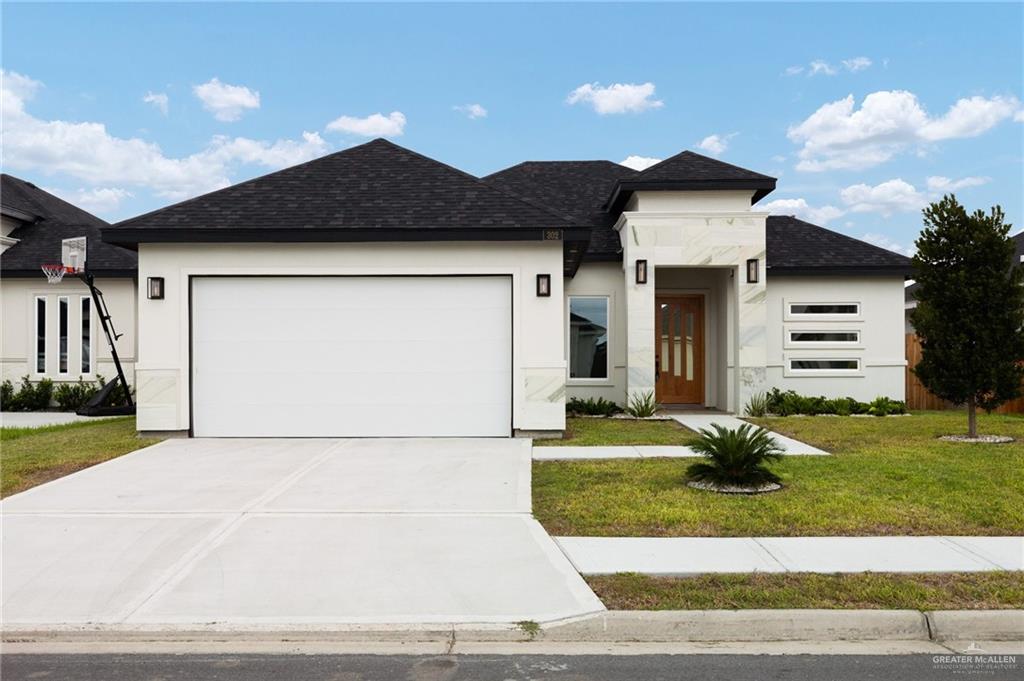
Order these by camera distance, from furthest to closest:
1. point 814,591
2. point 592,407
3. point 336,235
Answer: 1. point 592,407
2. point 336,235
3. point 814,591

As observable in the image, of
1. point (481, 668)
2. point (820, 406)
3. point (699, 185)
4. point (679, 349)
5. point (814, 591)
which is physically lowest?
point (481, 668)

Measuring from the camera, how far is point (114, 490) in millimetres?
7828

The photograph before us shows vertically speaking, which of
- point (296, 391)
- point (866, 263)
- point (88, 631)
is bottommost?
point (88, 631)

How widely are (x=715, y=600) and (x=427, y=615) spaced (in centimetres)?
180

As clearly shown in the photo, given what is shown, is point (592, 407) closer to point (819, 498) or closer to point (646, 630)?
point (819, 498)

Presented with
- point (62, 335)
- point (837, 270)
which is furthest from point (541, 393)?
point (62, 335)

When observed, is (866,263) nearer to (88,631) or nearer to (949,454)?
(949,454)

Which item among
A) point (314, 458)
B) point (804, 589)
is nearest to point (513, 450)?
point (314, 458)

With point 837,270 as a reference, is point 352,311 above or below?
below

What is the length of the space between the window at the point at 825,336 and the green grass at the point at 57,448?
13.0 metres

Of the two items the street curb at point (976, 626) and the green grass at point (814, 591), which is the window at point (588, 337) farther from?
the street curb at point (976, 626)

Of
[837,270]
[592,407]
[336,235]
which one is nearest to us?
[336,235]

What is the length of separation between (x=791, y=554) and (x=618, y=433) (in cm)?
651

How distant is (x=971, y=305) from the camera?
1088 centimetres
